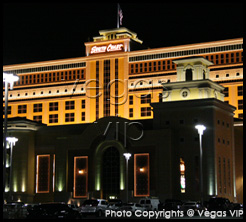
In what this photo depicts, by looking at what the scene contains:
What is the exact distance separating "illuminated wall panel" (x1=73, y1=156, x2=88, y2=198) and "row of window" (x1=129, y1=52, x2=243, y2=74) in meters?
33.6

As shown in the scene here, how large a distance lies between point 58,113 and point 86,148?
108ft

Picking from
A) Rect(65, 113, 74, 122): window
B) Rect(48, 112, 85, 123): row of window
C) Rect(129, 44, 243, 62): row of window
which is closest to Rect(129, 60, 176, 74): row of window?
Rect(129, 44, 243, 62): row of window

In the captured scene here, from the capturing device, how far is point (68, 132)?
99.7 m

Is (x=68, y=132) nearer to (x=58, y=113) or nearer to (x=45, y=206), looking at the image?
(x=58, y=113)

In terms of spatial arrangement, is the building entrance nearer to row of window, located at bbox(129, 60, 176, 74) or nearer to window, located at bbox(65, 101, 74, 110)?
row of window, located at bbox(129, 60, 176, 74)

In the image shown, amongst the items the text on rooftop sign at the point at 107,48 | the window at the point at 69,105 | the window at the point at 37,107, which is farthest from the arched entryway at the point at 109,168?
the window at the point at 37,107

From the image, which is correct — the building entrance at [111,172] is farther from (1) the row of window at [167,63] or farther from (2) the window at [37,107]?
(2) the window at [37,107]

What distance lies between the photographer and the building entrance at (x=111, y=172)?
90812 millimetres

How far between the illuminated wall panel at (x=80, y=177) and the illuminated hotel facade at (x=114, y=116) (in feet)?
0.54

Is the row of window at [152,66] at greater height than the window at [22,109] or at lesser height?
greater

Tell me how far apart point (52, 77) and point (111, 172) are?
42.9 metres

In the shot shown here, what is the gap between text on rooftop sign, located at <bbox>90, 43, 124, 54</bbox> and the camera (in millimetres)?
122688

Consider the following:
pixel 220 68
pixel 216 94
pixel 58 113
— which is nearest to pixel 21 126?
pixel 58 113

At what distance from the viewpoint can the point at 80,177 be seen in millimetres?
92625
